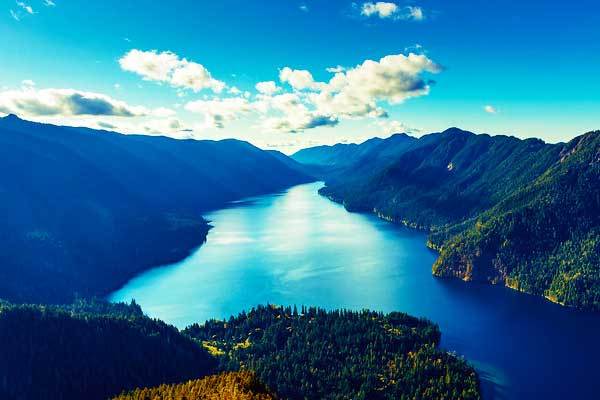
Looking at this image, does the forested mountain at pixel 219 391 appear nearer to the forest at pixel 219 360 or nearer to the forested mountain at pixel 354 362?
the forest at pixel 219 360

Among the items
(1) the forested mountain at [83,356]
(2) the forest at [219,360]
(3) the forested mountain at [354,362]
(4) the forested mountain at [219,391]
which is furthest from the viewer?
(1) the forested mountain at [83,356]

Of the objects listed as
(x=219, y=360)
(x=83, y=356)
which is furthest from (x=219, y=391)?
(x=83, y=356)

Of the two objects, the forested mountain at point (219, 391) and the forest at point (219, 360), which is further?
the forest at point (219, 360)

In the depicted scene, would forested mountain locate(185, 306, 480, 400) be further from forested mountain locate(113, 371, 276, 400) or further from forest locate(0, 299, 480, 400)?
forested mountain locate(113, 371, 276, 400)

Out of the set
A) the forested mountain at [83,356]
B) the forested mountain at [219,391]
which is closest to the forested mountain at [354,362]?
the forested mountain at [83,356]

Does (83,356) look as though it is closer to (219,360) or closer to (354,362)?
(219,360)

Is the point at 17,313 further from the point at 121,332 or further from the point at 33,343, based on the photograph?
the point at 121,332
